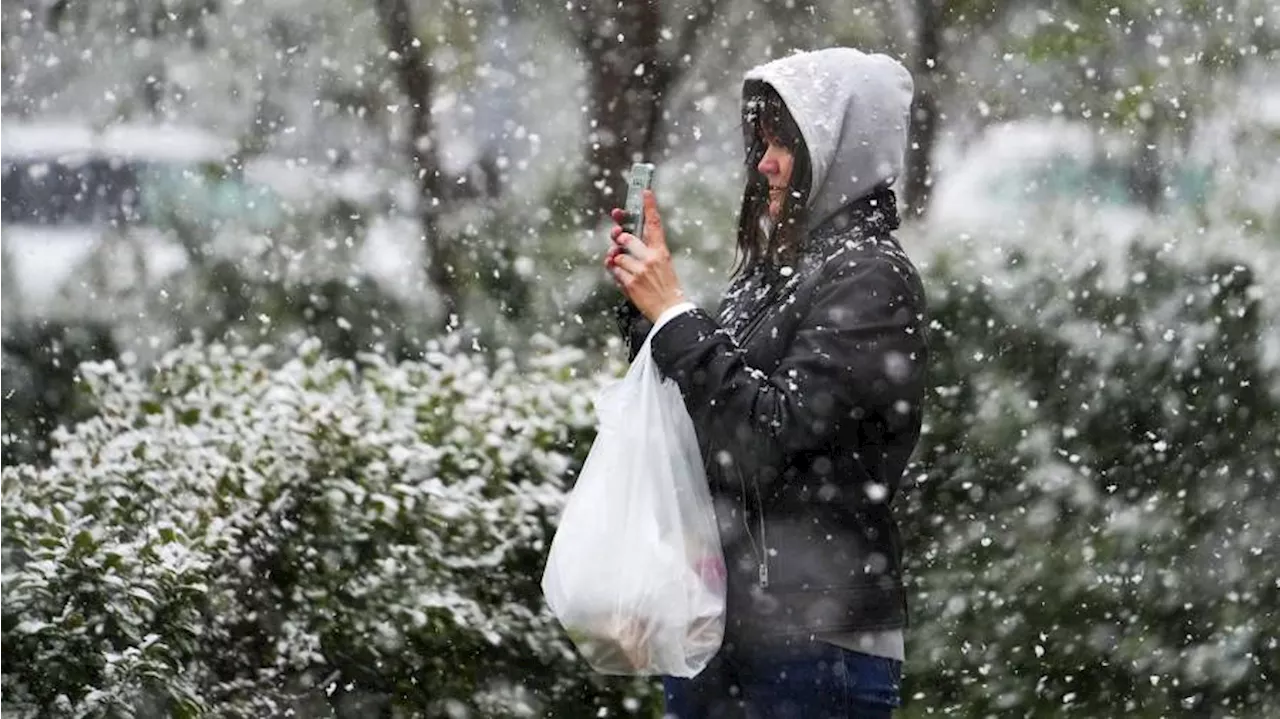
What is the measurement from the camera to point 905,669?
549 cm

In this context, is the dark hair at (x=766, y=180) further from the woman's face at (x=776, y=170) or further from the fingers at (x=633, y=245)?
the fingers at (x=633, y=245)

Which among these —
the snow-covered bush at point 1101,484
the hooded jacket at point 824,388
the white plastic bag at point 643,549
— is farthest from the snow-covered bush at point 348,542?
the hooded jacket at point 824,388

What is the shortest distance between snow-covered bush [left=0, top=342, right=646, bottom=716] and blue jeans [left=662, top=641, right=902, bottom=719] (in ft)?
6.46

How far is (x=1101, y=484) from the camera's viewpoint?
5879 millimetres

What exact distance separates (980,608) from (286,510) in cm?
188

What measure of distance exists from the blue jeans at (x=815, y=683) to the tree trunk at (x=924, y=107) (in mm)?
5050

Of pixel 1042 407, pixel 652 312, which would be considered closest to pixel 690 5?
pixel 1042 407

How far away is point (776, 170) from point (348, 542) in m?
2.20

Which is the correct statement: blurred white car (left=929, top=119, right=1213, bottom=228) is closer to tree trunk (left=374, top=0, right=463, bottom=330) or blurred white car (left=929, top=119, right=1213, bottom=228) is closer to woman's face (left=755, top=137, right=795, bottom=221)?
tree trunk (left=374, top=0, right=463, bottom=330)

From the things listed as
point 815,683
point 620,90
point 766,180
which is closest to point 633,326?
point 766,180

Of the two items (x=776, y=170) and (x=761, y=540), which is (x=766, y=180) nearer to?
(x=776, y=170)

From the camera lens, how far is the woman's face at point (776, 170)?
9.91 feet

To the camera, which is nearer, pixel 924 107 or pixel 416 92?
pixel 924 107

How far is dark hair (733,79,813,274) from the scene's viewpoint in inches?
118
